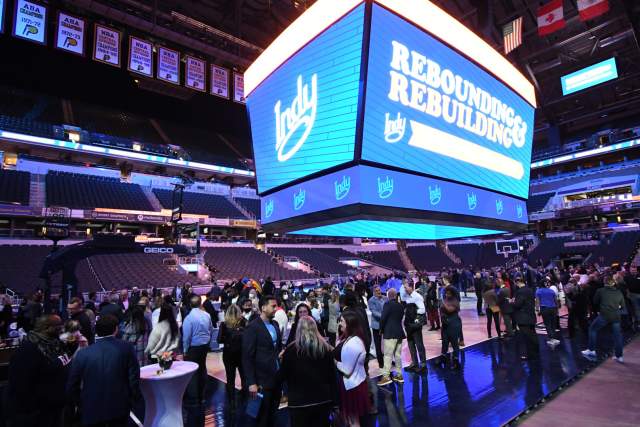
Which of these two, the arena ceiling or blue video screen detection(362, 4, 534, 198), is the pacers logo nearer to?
blue video screen detection(362, 4, 534, 198)

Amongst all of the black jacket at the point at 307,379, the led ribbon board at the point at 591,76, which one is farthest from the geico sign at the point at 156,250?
the led ribbon board at the point at 591,76

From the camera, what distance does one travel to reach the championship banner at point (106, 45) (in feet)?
52.3

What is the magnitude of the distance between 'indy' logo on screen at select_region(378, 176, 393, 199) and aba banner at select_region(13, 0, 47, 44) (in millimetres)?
17539

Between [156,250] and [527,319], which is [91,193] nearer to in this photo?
[156,250]

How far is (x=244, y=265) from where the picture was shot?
29.5m

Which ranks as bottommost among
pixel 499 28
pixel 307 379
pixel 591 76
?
pixel 307 379

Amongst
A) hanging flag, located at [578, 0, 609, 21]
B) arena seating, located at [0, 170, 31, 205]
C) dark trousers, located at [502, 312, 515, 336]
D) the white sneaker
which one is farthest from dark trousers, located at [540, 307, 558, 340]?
arena seating, located at [0, 170, 31, 205]

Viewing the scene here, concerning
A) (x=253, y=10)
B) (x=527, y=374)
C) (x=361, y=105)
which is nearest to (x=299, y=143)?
(x=361, y=105)

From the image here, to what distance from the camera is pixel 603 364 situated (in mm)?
6988

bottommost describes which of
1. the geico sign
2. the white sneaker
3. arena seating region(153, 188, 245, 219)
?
the white sneaker

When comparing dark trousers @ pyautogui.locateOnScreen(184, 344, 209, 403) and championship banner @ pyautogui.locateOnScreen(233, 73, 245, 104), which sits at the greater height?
championship banner @ pyautogui.locateOnScreen(233, 73, 245, 104)

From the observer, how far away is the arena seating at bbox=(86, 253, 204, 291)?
21.7 metres

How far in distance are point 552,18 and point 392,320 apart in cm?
1717

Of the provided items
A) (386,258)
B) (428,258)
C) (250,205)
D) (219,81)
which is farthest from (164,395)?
(428,258)
